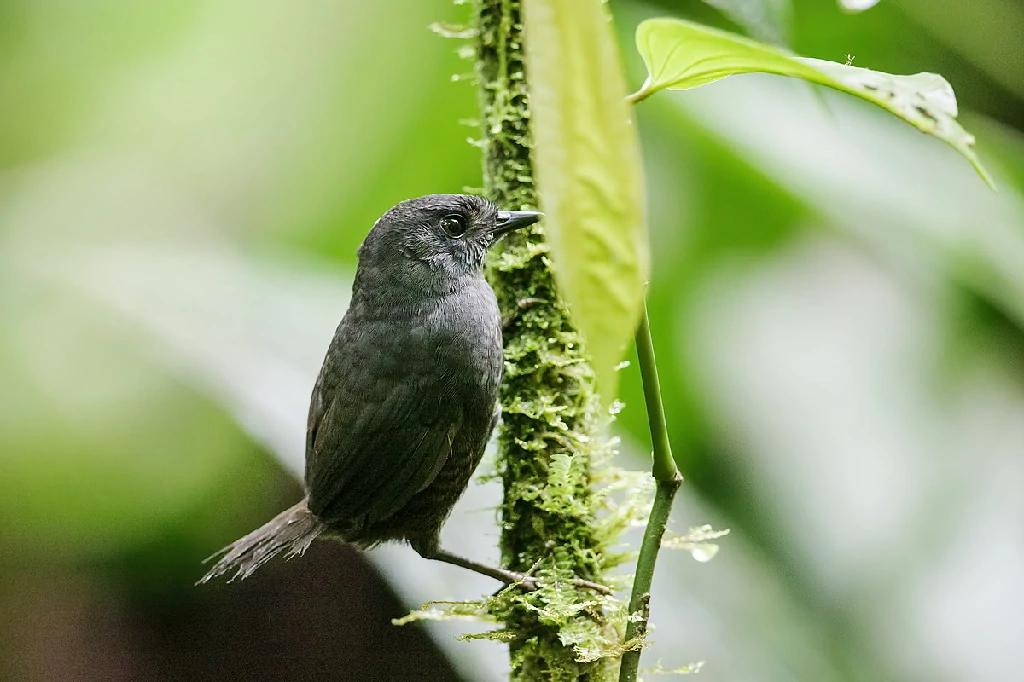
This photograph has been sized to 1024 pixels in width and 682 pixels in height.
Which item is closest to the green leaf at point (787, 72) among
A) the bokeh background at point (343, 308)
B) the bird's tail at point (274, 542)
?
the bokeh background at point (343, 308)

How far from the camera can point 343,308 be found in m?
2.17

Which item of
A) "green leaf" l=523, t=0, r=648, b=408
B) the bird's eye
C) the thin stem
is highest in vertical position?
"green leaf" l=523, t=0, r=648, b=408

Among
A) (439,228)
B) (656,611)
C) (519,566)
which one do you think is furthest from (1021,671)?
(439,228)

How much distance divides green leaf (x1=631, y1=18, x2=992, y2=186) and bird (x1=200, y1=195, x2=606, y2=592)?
88 centimetres

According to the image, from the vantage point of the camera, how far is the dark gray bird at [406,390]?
1.77m

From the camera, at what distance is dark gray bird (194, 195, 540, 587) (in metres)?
1.77

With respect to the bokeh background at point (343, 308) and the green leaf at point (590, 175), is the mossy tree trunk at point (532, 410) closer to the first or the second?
the bokeh background at point (343, 308)

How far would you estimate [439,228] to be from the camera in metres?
1.82

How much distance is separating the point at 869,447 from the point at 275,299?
1.38m

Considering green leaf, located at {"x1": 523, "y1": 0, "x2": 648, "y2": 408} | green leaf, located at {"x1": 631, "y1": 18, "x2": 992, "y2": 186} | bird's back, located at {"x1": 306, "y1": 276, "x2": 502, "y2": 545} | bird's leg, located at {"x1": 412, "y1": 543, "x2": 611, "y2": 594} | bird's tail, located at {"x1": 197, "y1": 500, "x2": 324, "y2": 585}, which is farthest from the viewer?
bird's tail, located at {"x1": 197, "y1": 500, "x2": 324, "y2": 585}

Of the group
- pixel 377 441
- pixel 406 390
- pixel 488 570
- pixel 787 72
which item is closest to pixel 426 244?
pixel 406 390

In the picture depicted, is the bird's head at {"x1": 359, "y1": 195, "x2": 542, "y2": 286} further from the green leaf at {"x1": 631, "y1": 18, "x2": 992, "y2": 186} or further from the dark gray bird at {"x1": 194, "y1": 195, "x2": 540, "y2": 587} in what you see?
the green leaf at {"x1": 631, "y1": 18, "x2": 992, "y2": 186}

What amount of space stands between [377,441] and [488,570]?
1.12ft

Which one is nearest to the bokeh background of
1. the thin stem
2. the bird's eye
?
the bird's eye
